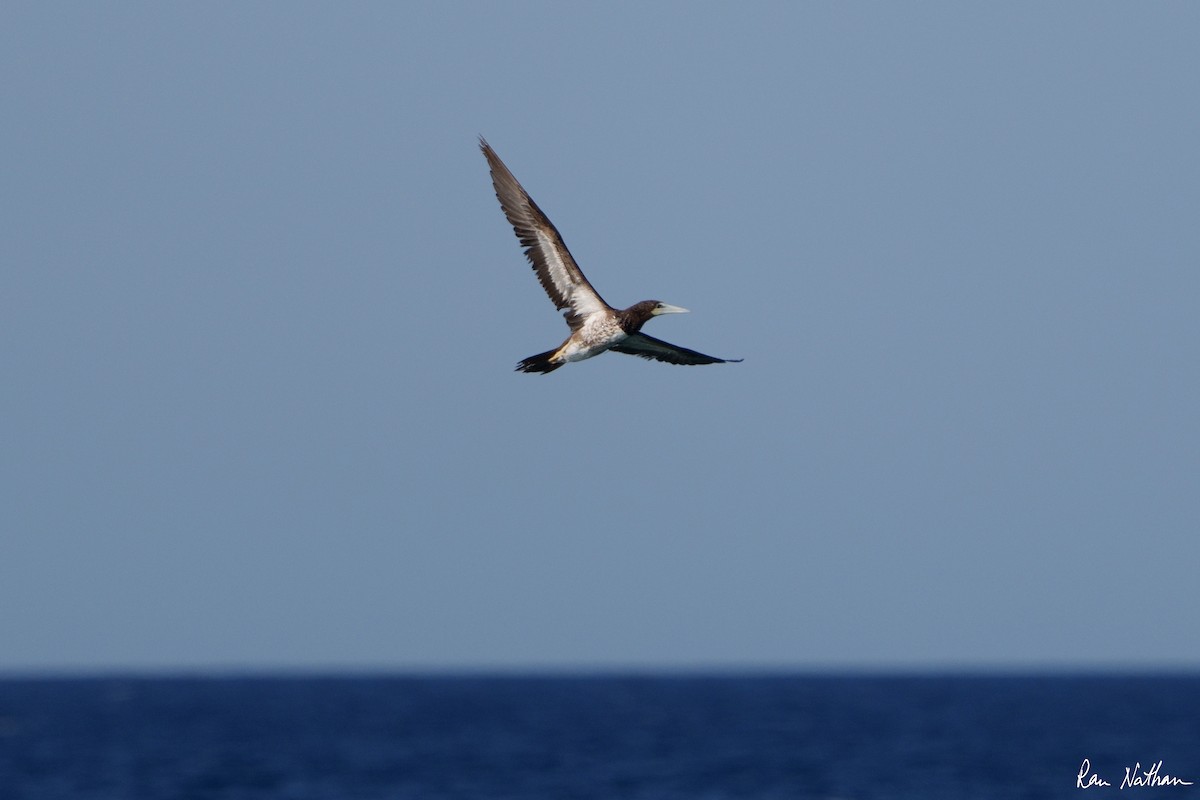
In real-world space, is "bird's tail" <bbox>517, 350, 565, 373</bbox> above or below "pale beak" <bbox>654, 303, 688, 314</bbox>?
below

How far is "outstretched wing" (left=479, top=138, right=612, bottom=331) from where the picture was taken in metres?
23.2

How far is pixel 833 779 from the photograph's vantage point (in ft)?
268

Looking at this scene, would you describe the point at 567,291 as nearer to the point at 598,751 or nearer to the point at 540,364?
the point at 540,364

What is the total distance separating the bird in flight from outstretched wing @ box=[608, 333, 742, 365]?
32 millimetres

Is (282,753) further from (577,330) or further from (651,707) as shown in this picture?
(577,330)

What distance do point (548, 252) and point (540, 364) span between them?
1.74 metres

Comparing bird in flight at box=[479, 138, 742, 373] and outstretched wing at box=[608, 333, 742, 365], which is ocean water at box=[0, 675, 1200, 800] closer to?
outstretched wing at box=[608, 333, 742, 365]

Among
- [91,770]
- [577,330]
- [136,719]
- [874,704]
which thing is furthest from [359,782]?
[874,704]
